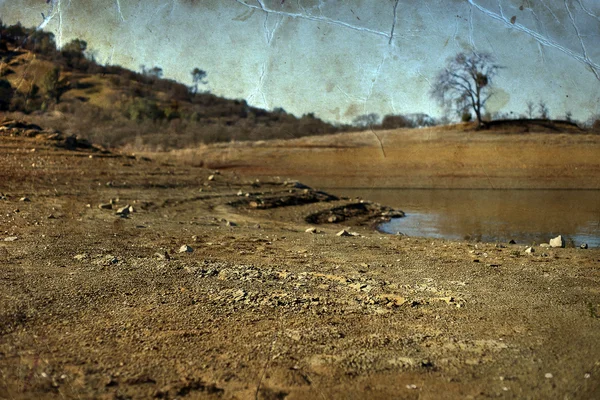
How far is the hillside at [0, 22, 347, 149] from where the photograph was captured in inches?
914

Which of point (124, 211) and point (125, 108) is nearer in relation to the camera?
point (124, 211)

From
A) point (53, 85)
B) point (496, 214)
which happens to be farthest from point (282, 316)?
point (53, 85)

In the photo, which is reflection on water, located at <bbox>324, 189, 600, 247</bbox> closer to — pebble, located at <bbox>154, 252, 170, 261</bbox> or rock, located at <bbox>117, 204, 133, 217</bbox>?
rock, located at <bbox>117, 204, 133, 217</bbox>

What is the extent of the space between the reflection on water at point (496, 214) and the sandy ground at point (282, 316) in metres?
3.41

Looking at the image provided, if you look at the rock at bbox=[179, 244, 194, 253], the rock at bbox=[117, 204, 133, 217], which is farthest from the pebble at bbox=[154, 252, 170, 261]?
the rock at bbox=[117, 204, 133, 217]

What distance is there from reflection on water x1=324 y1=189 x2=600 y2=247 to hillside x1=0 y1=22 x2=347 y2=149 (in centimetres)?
619

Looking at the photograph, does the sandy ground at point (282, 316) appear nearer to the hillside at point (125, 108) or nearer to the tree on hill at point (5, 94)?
the tree on hill at point (5, 94)

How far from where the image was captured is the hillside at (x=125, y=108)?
23.2 m

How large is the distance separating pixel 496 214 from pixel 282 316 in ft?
37.4

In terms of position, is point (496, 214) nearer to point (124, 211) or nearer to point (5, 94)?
point (124, 211)

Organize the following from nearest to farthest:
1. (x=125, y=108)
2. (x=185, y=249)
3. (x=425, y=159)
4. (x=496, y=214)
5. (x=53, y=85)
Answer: (x=185, y=249), (x=496, y=214), (x=425, y=159), (x=53, y=85), (x=125, y=108)

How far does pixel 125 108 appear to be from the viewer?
2877cm

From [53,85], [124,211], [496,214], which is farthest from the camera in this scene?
[53,85]

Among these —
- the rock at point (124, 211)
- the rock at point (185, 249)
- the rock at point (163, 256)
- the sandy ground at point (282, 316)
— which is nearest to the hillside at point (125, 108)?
the rock at point (124, 211)
